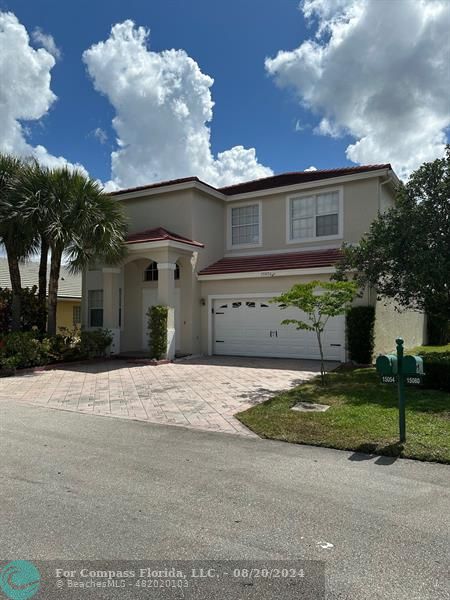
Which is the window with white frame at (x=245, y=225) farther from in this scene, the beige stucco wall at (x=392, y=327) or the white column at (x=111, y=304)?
the beige stucco wall at (x=392, y=327)

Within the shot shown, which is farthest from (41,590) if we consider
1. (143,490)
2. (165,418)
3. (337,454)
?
(165,418)

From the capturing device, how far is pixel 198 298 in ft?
57.5

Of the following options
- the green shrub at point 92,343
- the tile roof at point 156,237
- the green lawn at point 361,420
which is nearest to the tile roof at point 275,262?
the tile roof at point 156,237

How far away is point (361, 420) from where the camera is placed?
736 cm

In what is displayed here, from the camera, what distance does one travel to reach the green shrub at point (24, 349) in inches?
538

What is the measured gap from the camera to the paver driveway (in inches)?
326

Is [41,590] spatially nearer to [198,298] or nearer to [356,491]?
[356,491]

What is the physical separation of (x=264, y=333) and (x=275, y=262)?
8.58 ft

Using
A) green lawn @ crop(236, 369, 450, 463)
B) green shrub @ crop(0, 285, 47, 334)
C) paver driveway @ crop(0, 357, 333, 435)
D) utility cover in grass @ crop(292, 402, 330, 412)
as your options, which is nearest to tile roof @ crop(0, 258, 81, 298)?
green shrub @ crop(0, 285, 47, 334)

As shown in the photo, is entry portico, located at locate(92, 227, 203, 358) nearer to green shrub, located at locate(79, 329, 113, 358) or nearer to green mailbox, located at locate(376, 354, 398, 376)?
green shrub, located at locate(79, 329, 113, 358)

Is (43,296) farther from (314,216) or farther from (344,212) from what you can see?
(344,212)

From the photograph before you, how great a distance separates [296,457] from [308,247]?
40.1 feet

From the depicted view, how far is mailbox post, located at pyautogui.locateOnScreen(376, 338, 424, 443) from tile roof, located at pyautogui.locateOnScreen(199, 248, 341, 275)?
9.02 meters

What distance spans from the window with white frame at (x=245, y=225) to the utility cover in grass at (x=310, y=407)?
10.5 m
